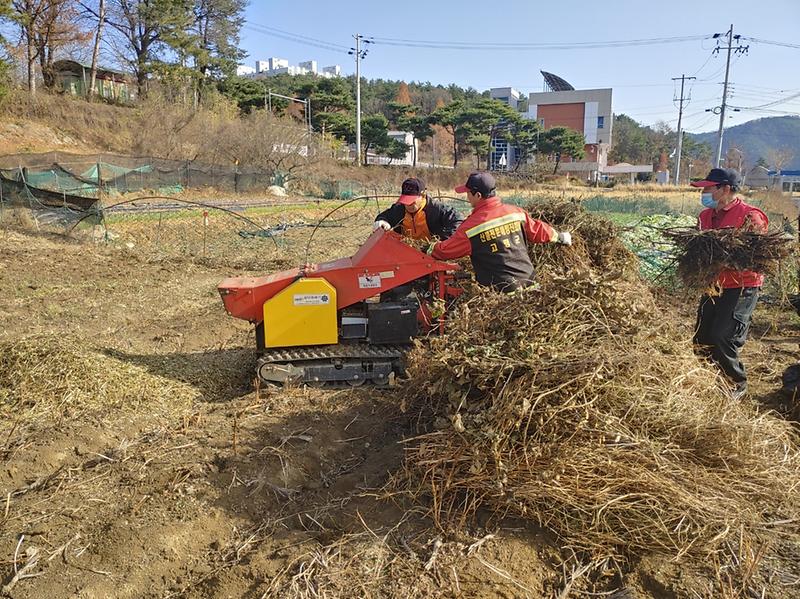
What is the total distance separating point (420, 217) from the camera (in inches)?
229

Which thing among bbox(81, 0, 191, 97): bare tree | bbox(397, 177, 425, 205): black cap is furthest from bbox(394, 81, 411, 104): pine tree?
bbox(397, 177, 425, 205): black cap

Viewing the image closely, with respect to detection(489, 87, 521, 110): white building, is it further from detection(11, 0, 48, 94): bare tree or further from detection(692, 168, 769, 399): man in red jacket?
detection(692, 168, 769, 399): man in red jacket

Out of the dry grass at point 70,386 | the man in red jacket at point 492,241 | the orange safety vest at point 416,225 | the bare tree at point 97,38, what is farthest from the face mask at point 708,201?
the bare tree at point 97,38

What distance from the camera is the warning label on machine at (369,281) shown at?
5.11 m

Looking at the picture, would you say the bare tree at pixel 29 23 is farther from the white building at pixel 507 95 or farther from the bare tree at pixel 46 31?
the white building at pixel 507 95

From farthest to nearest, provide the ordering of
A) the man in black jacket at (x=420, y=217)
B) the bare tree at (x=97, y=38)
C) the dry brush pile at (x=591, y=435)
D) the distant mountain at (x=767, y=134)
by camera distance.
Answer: the distant mountain at (x=767, y=134) → the bare tree at (x=97, y=38) → the man in black jacket at (x=420, y=217) → the dry brush pile at (x=591, y=435)

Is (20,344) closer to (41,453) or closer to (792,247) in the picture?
(41,453)

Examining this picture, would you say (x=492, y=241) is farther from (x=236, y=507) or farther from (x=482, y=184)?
(x=236, y=507)

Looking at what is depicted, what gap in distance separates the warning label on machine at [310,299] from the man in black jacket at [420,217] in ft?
3.71

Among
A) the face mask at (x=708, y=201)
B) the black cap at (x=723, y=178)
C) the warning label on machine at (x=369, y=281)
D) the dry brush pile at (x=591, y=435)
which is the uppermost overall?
the black cap at (x=723, y=178)

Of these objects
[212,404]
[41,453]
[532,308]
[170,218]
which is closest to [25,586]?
[41,453]

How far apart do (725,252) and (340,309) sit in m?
3.13

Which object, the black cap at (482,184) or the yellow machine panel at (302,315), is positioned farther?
the yellow machine panel at (302,315)

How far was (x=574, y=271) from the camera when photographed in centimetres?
361
